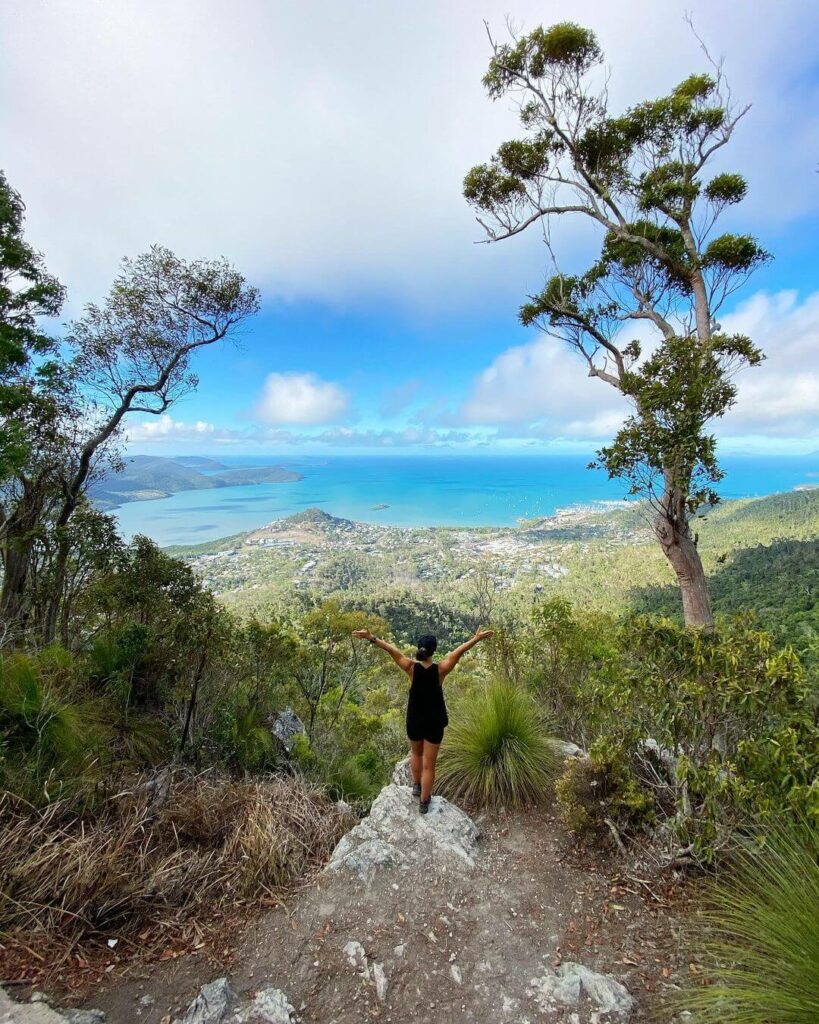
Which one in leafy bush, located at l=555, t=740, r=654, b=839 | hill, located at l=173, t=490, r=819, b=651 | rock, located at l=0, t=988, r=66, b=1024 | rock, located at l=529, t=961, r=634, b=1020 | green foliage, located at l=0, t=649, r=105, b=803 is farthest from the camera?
hill, located at l=173, t=490, r=819, b=651

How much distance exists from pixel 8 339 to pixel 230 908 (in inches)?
302

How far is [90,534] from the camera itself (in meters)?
7.75

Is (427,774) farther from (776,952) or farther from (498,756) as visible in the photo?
(776,952)

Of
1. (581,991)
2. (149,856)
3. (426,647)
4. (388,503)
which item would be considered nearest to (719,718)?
(581,991)

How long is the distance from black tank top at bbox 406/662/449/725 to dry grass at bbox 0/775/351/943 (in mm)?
1225

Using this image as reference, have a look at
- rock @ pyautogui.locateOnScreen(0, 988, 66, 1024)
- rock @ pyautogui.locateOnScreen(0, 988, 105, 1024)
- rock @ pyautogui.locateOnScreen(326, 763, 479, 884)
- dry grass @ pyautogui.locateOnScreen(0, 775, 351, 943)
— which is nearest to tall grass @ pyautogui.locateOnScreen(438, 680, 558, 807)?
rock @ pyautogui.locateOnScreen(326, 763, 479, 884)

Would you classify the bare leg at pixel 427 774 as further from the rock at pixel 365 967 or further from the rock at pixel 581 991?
the rock at pixel 581 991

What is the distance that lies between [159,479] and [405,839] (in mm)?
84057

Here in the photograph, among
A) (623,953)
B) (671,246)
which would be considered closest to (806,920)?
(623,953)

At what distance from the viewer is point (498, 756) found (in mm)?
4527

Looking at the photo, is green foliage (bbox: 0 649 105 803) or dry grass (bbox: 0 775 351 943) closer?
dry grass (bbox: 0 775 351 943)

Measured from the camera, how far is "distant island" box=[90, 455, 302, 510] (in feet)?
36.7

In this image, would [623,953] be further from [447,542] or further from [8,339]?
[447,542]

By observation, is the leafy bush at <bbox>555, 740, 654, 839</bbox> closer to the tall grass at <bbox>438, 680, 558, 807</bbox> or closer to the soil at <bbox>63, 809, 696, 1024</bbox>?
the soil at <bbox>63, 809, 696, 1024</bbox>
